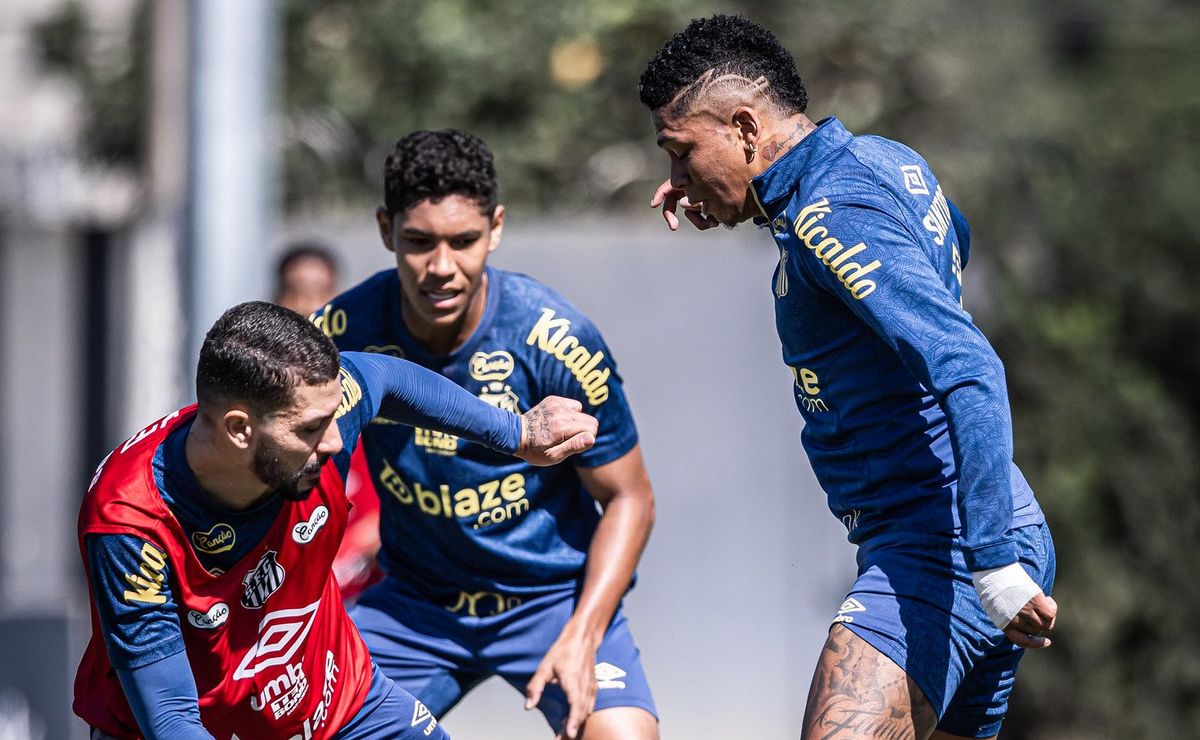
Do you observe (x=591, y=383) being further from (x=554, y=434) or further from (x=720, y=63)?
(x=720, y=63)

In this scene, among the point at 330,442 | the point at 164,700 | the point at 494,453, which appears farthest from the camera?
the point at 494,453

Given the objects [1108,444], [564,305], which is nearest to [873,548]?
[564,305]

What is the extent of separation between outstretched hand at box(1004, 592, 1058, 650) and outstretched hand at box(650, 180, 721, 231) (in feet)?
3.84

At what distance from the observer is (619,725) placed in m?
4.43

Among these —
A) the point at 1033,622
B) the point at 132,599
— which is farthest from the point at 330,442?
the point at 1033,622

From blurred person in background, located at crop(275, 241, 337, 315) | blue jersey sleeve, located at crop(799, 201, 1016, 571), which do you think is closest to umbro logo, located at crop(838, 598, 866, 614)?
blue jersey sleeve, located at crop(799, 201, 1016, 571)

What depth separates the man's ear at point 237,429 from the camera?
11.1 ft

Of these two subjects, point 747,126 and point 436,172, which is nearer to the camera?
point 747,126

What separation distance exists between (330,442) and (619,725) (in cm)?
143

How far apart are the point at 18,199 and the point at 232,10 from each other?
586cm

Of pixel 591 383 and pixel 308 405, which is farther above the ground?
pixel 591 383

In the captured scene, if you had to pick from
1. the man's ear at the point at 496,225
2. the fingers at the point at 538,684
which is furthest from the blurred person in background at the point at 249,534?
the man's ear at the point at 496,225

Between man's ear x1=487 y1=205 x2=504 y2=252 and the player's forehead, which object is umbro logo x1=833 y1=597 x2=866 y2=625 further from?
man's ear x1=487 y1=205 x2=504 y2=252

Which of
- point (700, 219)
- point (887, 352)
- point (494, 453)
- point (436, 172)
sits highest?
point (436, 172)
